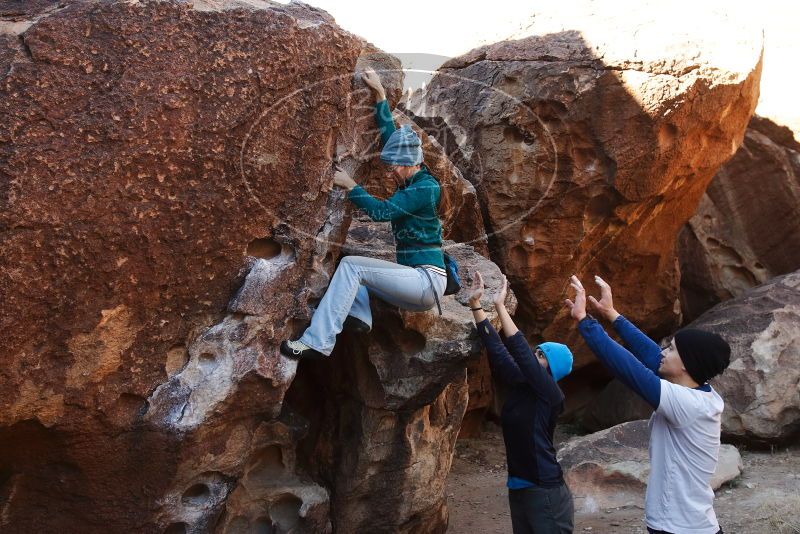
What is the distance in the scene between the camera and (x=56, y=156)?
3287 millimetres

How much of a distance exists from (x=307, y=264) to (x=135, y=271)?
0.79m

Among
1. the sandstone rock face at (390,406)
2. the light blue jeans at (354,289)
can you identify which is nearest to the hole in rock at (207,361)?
the light blue jeans at (354,289)

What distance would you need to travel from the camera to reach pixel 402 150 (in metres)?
3.92

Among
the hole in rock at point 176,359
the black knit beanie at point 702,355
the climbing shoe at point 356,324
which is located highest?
the black knit beanie at point 702,355

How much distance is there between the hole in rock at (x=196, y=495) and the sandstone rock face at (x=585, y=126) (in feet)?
9.63

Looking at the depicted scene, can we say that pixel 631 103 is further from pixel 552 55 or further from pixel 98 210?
pixel 98 210

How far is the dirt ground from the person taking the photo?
4789mm

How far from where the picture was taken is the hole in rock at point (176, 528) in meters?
3.89

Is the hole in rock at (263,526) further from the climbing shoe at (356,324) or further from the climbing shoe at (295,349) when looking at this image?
the climbing shoe at (356,324)

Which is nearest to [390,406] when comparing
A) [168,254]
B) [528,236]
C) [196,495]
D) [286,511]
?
[286,511]

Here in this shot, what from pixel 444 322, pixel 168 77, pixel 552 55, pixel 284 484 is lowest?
pixel 284 484

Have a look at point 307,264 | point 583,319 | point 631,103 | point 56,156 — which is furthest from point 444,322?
point 631,103

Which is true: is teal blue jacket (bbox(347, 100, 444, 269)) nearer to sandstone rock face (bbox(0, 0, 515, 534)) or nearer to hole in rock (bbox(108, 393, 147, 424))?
sandstone rock face (bbox(0, 0, 515, 534))

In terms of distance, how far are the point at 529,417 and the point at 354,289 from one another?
98 centimetres
